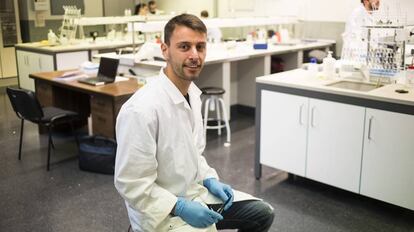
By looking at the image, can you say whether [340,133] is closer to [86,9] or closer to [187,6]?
[86,9]

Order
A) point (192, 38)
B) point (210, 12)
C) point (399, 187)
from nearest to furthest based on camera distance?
point (192, 38), point (399, 187), point (210, 12)

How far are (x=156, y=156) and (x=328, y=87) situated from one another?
1.61 meters

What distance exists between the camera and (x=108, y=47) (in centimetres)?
581

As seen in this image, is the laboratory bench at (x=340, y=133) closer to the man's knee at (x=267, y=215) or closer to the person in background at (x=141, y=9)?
the man's knee at (x=267, y=215)

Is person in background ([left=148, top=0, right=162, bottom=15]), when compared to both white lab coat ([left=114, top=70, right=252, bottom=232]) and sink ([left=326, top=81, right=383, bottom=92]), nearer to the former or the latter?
sink ([left=326, top=81, right=383, bottom=92])

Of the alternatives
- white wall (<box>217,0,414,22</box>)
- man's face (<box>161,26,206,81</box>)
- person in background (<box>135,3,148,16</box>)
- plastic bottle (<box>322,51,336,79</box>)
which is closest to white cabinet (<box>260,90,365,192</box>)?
plastic bottle (<box>322,51,336,79</box>)

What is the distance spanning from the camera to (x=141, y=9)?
7.34 m

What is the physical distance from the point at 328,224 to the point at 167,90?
157 centimetres

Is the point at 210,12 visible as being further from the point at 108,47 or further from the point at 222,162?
the point at 222,162

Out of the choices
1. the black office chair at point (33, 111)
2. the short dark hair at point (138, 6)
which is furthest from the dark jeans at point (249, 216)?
the short dark hair at point (138, 6)

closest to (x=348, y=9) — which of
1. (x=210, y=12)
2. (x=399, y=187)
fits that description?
(x=210, y=12)

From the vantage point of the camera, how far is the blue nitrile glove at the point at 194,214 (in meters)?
1.56

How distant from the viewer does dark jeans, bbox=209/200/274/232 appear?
1.85 metres

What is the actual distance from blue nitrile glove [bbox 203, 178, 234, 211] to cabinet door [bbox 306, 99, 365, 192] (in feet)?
4.03
